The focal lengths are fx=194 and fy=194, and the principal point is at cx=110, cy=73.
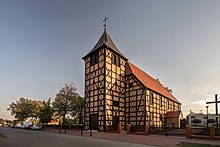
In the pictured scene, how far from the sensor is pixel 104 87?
2478 centimetres

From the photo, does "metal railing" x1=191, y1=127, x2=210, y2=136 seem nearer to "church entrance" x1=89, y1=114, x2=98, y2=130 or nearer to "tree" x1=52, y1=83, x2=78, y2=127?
"church entrance" x1=89, y1=114, x2=98, y2=130

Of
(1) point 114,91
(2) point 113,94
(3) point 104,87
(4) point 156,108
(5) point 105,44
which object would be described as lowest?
(4) point 156,108

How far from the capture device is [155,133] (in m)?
19.8

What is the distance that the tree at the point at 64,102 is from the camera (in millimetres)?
34397

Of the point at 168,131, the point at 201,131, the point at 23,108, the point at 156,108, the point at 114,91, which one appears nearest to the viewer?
Result: the point at 201,131

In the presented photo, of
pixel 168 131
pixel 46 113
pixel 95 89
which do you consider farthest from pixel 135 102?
pixel 46 113

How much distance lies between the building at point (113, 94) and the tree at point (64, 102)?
783 cm

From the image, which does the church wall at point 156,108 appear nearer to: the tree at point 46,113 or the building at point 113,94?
the building at point 113,94

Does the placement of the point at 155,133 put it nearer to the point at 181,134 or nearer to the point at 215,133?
the point at 181,134

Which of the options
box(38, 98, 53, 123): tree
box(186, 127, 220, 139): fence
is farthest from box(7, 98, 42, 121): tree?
box(186, 127, 220, 139): fence

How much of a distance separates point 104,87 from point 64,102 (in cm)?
1274

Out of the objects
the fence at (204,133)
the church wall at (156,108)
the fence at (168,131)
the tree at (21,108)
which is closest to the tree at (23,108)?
the tree at (21,108)

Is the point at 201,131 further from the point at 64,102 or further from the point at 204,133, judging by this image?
the point at 64,102

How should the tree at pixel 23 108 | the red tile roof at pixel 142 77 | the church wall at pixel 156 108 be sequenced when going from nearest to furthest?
1. the church wall at pixel 156 108
2. the red tile roof at pixel 142 77
3. the tree at pixel 23 108
